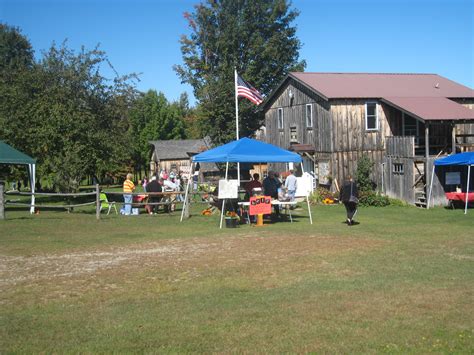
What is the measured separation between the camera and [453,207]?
78.3 feet

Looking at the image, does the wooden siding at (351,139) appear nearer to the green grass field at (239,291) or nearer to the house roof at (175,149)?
the green grass field at (239,291)

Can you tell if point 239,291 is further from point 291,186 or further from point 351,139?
point 351,139

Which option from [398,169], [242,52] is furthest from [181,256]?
[242,52]

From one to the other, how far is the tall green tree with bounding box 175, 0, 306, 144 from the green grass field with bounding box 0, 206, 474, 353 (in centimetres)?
3229

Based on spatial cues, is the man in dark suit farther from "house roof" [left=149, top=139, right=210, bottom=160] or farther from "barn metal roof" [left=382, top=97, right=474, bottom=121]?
"house roof" [left=149, top=139, right=210, bottom=160]

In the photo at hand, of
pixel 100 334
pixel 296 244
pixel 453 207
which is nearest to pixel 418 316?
pixel 100 334

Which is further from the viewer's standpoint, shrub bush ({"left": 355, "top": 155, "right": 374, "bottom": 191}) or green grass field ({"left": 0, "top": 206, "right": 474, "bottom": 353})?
shrub bush ({"left": 355, "top": 155, "right": 374, "bottom": 191})

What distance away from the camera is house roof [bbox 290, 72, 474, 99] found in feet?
98.0

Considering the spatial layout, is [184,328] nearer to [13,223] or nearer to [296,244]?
[296,244]

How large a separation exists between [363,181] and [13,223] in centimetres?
1645

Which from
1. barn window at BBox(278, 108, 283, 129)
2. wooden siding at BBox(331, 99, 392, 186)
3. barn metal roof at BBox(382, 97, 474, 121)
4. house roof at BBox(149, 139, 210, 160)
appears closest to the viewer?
barn metal roof at BBox(382, 97, 474, 121)

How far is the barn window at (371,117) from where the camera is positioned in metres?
29.4

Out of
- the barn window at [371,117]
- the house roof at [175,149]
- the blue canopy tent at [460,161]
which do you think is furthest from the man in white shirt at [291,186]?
the house roof at [175,149]

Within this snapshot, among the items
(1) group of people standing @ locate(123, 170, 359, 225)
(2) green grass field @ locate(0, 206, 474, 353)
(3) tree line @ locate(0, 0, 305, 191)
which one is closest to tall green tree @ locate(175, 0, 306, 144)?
(3) tree line @ locate(0, 0, 305, 191)
